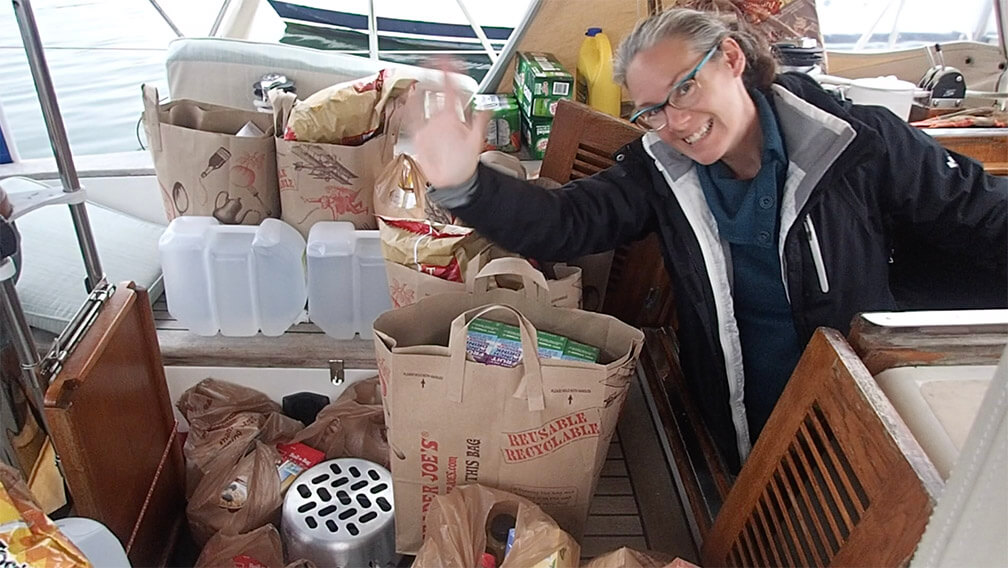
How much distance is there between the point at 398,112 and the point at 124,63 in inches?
136

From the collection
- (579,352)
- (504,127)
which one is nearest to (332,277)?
(579,352)

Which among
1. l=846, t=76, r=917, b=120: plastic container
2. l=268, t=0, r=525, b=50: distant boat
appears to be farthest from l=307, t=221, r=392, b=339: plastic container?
l=268, t=0, r=525, b=50: distant boat

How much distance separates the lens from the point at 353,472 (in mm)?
1647

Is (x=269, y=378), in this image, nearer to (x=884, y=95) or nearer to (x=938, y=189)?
(x=938, y=189)

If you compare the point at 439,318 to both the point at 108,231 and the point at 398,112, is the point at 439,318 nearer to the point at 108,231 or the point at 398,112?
the point at 398,112

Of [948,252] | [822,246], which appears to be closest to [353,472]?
[822,246]

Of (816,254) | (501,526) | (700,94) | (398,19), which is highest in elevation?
(700,94)

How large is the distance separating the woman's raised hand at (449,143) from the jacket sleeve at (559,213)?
4 cm

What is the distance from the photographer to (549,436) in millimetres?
1280

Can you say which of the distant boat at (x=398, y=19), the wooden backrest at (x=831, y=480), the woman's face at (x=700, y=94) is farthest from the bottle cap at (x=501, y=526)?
the distant boat at (x=398, y=19)

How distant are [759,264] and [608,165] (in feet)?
1.94

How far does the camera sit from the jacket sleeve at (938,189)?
133 cm

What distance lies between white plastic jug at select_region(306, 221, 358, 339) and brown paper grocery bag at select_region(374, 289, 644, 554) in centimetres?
48

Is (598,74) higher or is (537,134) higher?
(598,74)
